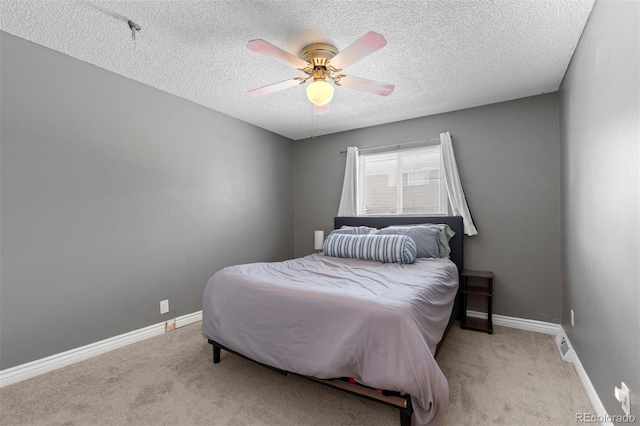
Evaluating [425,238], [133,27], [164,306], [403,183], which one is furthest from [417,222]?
[133,27]

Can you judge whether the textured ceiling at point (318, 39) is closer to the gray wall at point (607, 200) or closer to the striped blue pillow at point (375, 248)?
the gray wall at point (607, 200)

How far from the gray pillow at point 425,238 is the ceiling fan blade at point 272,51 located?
6.63ft

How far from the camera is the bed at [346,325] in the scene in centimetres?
140

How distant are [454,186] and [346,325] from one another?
2477 millimetres

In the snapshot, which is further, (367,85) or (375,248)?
(375,248)

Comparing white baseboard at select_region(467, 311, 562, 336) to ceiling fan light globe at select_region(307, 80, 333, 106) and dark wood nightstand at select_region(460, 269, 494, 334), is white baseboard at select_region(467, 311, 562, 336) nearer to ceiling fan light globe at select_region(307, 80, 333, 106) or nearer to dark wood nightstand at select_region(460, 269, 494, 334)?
dark wood nightstand at select_region(460, 269, 494, 334)

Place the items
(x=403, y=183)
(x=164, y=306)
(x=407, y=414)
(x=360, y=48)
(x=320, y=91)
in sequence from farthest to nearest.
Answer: (x=403, y=183) < (x=164, y=306) < (x=320, y=91) < (x=360, y=48) < (x=407, y=414)

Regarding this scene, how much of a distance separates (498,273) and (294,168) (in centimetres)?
321

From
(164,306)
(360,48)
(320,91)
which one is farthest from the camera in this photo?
(164,306)

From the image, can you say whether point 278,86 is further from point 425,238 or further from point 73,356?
point 73,356

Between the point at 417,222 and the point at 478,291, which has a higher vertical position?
the point at 417,222

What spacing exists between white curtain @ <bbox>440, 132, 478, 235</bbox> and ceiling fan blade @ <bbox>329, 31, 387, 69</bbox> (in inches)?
77.2

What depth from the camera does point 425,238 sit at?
308cm

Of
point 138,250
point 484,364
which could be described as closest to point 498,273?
point 484,364
